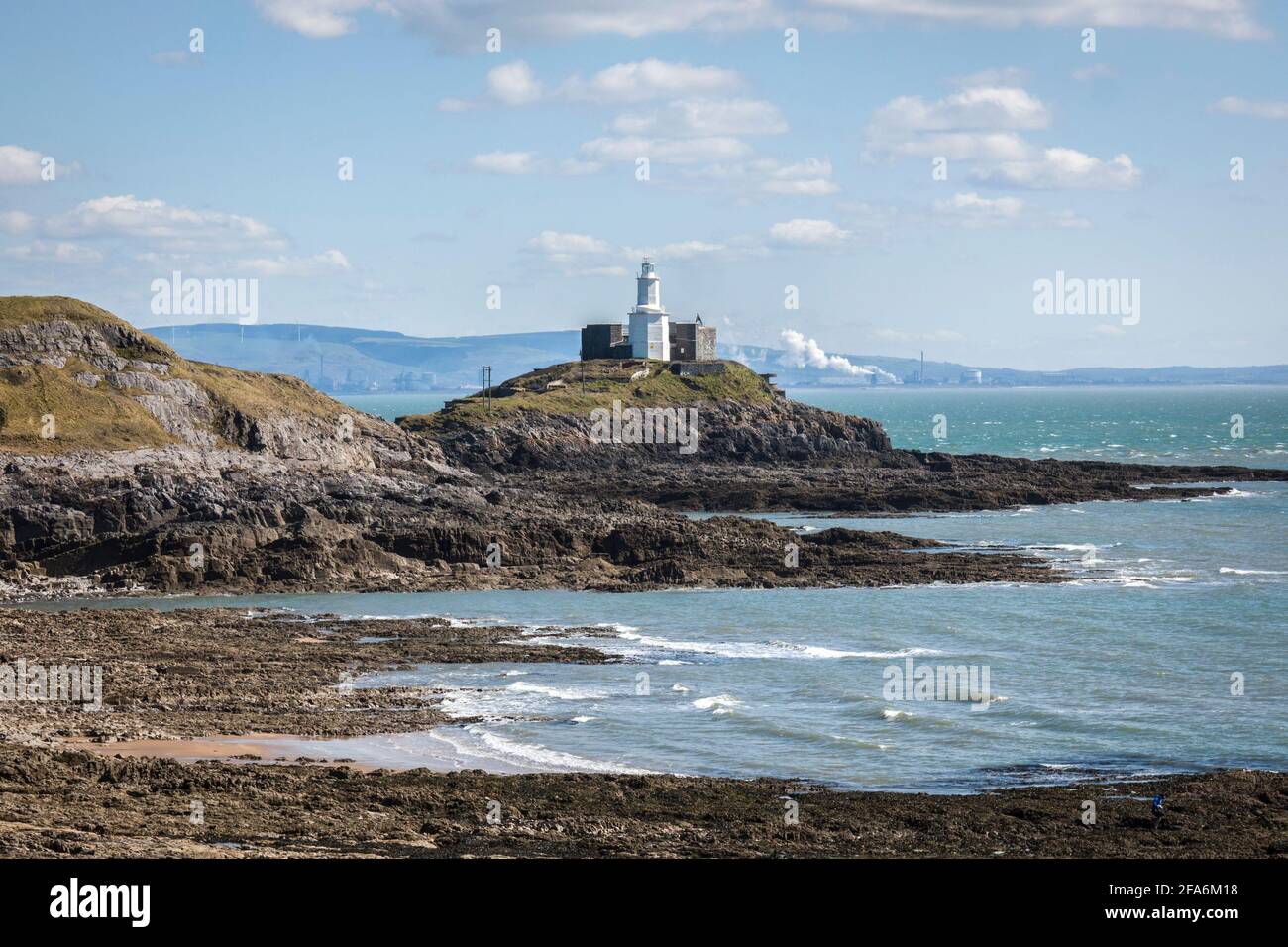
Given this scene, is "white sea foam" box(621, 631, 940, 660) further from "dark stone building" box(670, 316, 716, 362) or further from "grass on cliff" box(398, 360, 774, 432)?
"dark stone building" box(670, 316, 716, 362)

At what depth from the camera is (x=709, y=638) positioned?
124ft

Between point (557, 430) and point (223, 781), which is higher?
point (557, 430)

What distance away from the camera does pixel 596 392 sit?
105m

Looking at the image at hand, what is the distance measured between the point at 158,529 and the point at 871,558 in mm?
25397

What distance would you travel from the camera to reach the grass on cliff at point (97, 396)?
190 feet

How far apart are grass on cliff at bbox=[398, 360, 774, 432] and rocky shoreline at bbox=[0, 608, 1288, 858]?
68.9 meters

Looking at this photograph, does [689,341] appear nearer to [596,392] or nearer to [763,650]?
[596,392]

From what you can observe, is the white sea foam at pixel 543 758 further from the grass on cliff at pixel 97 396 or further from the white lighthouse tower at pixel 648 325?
the white lighthouse tower at pixel 648 325

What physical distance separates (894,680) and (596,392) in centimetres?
7436

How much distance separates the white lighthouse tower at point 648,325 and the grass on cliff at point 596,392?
263cm

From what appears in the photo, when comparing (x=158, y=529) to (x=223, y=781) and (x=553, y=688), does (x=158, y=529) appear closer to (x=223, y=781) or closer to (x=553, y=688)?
(x=553, y=688)

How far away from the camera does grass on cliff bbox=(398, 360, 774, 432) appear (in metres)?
95.6

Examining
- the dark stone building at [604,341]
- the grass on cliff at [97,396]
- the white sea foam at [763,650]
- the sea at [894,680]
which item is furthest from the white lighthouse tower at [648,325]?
the white sea foam at [763,650]
